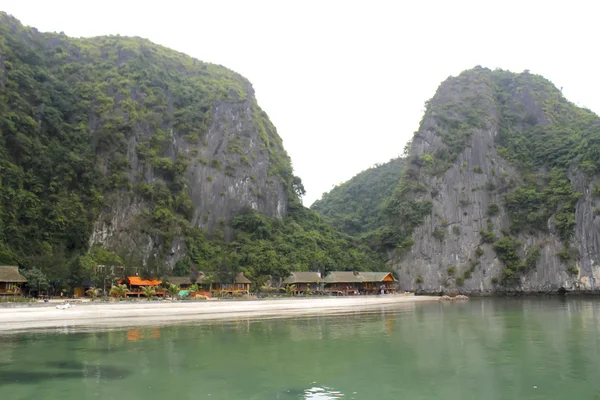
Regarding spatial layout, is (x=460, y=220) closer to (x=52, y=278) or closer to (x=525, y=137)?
(x=525, y=137)

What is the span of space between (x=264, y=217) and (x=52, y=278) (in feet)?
112

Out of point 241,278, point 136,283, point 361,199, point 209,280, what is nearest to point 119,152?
point 136,283

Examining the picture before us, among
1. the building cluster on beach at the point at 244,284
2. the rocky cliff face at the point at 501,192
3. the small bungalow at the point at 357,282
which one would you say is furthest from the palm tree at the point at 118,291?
the rocky cliff face at the point at 501,192

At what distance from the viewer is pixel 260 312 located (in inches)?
1622

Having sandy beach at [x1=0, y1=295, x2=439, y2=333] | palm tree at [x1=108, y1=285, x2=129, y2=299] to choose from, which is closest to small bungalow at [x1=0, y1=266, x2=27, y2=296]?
palm tree at [x1=108, y1=285, x2=129, y2=299]

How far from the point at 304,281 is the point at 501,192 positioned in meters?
42.1

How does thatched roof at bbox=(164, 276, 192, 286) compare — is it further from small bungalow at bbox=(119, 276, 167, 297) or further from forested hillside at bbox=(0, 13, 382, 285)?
small bungalow at bbox=(119, 276, 167, 297)

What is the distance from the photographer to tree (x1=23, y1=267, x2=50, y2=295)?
3969 centimetres

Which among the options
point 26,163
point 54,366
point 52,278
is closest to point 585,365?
point 54,366

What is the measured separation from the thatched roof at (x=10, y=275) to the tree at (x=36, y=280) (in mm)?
526

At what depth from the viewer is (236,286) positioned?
55781mm

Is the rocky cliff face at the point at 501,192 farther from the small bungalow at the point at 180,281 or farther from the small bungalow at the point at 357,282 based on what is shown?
the small bungalow at the point at 180,281

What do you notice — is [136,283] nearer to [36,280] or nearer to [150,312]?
[36,280]

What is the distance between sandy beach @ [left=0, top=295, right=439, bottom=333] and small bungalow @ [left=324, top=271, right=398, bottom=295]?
13.3 m
